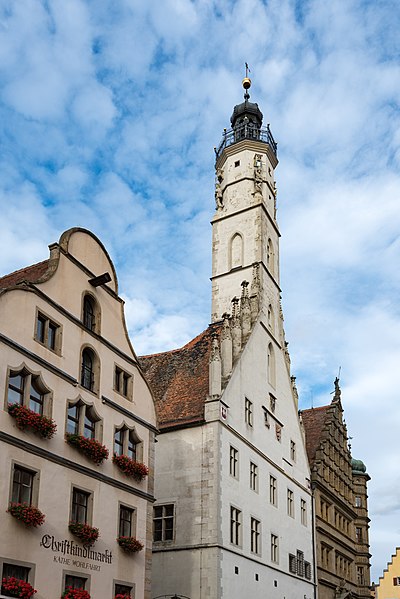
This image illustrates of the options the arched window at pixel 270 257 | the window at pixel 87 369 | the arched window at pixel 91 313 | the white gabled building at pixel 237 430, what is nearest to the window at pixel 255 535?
the white gabled building at pixel 237 430

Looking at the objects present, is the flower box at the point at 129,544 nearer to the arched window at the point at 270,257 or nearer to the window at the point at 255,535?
the window at the point at 255,535

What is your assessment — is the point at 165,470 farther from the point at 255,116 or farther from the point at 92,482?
the point at 255,116

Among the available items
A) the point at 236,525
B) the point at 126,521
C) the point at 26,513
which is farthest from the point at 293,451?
the point at 26,513

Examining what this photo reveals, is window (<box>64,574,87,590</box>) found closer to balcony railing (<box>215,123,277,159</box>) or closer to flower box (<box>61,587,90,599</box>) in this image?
flower box (<box>61,587,90,599</box>)

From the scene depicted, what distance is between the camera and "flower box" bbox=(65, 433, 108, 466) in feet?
76.1

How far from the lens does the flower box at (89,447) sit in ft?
76.1

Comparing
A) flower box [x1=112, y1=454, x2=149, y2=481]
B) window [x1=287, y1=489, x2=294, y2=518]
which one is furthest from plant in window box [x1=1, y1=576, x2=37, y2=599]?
window [x1=287, y1=489, x2=294, y2=518]

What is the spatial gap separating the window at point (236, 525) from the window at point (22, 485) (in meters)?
13.8

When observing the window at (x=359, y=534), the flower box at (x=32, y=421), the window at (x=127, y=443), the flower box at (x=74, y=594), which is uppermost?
the window at (x=359, y=534)

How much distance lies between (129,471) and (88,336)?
4761 mm

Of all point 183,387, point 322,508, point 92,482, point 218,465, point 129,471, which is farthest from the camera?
point 322,508

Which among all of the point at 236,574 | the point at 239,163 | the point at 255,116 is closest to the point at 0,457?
the point at 236,574

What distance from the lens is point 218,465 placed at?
106ft

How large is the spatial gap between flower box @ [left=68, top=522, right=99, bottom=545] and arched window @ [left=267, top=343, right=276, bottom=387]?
64.7 feet
